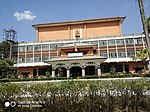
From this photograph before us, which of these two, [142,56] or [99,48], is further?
[99,48]

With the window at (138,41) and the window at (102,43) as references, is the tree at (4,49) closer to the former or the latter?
the window at (102,43)

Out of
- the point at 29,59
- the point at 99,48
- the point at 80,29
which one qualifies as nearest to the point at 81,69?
the point at 99,48

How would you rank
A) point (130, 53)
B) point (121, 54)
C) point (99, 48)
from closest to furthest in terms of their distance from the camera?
1. point (130, 53)
2. point (121, 54)
3. point (99, 48)

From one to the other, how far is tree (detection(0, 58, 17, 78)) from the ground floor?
1.83m

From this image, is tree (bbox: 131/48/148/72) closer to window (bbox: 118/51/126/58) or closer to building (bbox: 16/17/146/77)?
building (bbox: 16/17/146/77)

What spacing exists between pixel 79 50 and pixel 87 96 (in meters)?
37.2

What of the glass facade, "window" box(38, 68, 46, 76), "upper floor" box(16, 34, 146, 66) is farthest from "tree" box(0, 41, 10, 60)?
"window" box(38, 68, 46, 76)

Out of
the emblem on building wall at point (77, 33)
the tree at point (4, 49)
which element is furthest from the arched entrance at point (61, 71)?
the tree at point (4, 49)

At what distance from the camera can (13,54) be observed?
4953 cm

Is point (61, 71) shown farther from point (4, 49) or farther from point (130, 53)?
point (4, 49)

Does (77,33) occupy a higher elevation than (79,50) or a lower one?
higher

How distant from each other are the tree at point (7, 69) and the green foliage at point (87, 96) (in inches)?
1507

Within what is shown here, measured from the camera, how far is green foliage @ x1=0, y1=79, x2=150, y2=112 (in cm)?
737

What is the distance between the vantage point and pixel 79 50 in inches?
1752
